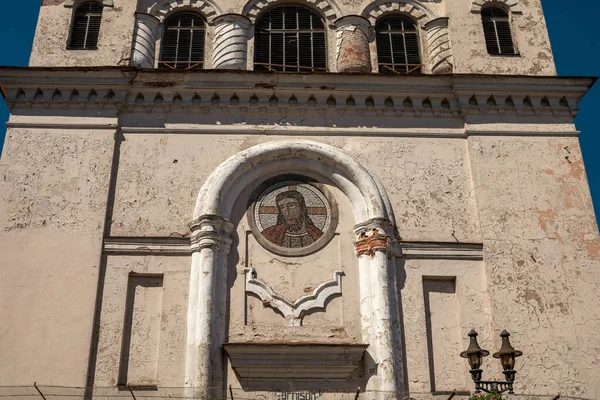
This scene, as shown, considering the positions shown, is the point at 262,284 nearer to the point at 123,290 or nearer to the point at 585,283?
the point at 123,290

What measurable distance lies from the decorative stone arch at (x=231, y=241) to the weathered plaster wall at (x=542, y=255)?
159 cm

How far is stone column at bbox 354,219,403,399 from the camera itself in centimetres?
1183

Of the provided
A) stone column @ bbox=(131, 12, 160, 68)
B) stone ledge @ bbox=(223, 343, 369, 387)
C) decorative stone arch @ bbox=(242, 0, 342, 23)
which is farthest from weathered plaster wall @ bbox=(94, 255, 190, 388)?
decorative stone arch @ bbox=(242, 0, 342, 23)

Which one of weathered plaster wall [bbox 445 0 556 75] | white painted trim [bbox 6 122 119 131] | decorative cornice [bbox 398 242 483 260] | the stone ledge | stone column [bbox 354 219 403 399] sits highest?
weathered plaster wall [bbox 445 0 556 75]

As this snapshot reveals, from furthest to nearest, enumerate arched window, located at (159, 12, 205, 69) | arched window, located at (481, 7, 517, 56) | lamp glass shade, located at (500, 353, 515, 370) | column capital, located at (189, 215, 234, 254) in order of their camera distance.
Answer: arched window, located at (481, 7, 517, 56)
arched window, located at (159, 12, 205, 69)
column capital, located at (189, 215, 234, 254)
lamp glass shade, located at (500, 353, 515, 370)

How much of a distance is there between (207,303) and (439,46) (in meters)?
6.51

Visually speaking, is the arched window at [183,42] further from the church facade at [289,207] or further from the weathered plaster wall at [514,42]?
the weathered plaster wall at [514,42]

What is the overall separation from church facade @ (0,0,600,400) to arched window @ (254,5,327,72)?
5 centimetres

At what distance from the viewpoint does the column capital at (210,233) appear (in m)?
12.6

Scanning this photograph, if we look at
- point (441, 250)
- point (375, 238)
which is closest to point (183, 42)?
point (375, 238)

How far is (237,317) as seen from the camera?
12.3 metres

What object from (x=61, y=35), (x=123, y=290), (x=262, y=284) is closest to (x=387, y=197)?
(x=262, y=284)

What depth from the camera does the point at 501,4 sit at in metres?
15.6

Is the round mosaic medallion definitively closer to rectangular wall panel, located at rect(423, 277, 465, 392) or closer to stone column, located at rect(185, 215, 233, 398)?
stone column, located at rect(185, 215, 233, 398)
